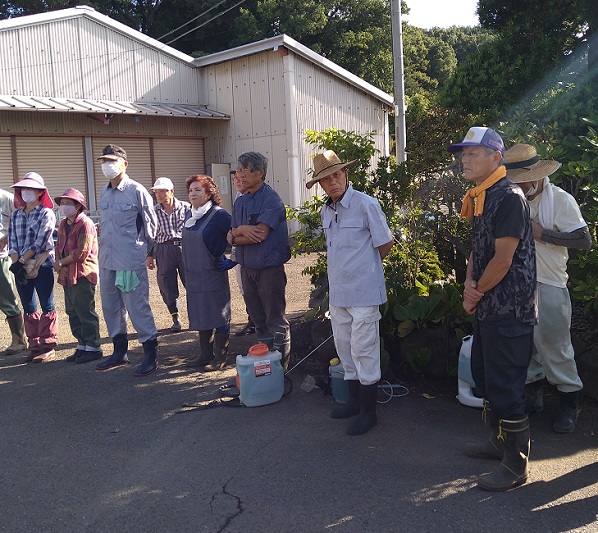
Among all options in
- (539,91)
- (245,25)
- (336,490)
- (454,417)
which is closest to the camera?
(336,490)

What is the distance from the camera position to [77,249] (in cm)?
673

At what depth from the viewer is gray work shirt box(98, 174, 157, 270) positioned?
6.31m

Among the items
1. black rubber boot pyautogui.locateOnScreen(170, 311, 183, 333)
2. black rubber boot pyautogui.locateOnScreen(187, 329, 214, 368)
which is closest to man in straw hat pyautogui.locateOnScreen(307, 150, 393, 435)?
black rubber boot pyautogui.locateOnScreen(187, 329, 214, 368)

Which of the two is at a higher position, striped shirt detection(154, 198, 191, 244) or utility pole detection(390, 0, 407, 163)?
utility pole detection(390, 0, 407, 163)

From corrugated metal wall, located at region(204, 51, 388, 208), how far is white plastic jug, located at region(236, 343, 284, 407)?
10987mm

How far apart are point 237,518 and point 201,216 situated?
332 cm

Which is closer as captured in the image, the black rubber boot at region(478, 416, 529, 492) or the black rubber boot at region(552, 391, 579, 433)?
the black rubber boot at region(478, 416, 529, 492)

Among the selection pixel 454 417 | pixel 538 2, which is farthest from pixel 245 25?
pixel 454 417

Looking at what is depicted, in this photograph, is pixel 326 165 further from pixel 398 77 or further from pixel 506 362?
pixel 398 77

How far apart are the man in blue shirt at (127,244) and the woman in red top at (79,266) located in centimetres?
39

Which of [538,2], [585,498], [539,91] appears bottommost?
[585,498]

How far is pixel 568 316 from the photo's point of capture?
4473 mm

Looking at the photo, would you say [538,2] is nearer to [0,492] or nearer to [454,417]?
[454,417]

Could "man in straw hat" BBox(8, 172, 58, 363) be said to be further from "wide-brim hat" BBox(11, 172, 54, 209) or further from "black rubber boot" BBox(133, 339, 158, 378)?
"black rubber boot" BBox(133, 339, 158, 378)
